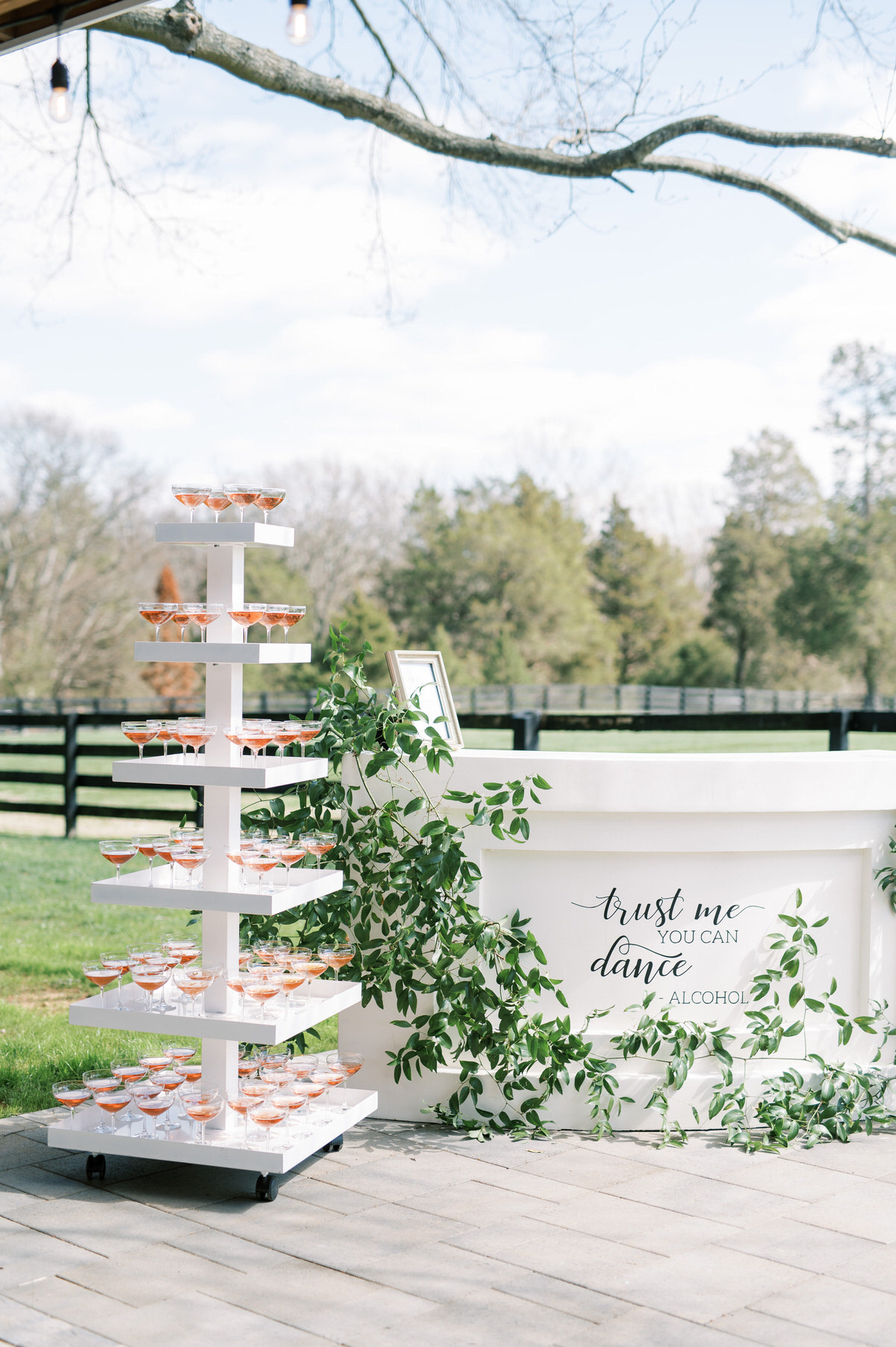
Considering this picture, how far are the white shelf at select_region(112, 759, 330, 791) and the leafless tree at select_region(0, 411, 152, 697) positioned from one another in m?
29.4

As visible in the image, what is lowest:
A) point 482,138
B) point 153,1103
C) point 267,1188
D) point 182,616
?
point 267,1188

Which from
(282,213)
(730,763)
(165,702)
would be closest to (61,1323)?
(730,763)

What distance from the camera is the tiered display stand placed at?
301cm

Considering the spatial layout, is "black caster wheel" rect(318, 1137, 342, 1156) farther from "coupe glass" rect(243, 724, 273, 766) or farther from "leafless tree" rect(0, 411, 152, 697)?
"leafless tree" rect(0, 411, 152, 697)

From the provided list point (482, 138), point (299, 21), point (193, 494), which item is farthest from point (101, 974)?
point (482, 138)

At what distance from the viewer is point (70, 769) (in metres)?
9.44

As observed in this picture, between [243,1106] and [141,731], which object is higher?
[141,731]

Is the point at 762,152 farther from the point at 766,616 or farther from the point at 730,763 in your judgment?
the point at 766,616

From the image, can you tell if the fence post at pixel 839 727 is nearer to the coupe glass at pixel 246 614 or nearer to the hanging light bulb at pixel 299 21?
the coupe glass at pixel 246 614

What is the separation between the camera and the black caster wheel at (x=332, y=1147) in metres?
3.34

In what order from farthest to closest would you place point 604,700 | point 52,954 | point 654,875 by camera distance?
1. point 604,700
2. point 52,954
3. point 654,875

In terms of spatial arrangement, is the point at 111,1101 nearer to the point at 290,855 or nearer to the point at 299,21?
the point at 290,855

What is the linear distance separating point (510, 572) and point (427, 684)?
1229 inches

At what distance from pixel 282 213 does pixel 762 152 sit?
32.9m
